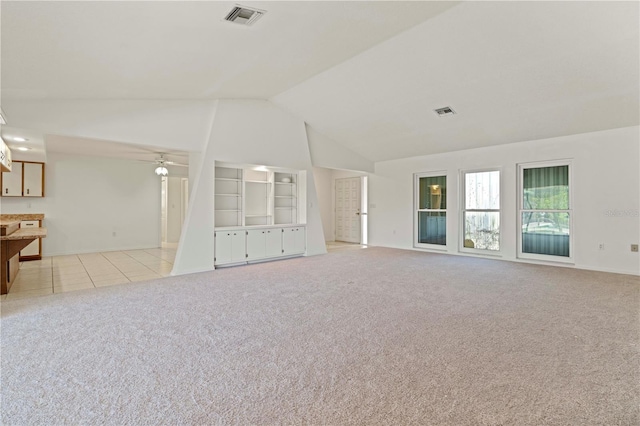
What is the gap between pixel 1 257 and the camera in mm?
4195

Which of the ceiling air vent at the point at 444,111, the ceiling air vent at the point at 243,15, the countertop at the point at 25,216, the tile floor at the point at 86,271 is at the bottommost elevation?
the tile floor at the point at 86,271

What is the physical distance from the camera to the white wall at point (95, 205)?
7.33 m

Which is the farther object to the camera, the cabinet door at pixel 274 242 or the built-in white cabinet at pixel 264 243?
the cabinet door at pixel 274 242

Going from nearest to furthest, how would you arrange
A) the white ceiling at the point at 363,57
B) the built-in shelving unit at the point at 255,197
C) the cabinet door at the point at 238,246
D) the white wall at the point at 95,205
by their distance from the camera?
the white ceiling at the point at 363,57 < the cabinet door at the point at 238,246 < the built-in shelving unit at the point at 255,197 < the white wall at the point at 95,205

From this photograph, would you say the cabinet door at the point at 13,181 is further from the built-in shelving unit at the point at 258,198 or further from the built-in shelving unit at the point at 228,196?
the built-in shelving unit at the point at 258,198

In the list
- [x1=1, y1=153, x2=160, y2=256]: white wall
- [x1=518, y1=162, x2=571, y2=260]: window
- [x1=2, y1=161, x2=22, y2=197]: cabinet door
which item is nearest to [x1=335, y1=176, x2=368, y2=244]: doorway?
[x1=518, y1=162, x2=571, y2=260]: window

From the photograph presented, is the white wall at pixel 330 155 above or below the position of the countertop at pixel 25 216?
above

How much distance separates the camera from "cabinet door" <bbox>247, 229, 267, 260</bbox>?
6.52 metres

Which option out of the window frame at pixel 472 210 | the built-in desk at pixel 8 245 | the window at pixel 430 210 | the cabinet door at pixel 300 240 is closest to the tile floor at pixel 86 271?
the built-in desk at pixel 8 245

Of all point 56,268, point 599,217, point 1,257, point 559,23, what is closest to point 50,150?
point 56,268

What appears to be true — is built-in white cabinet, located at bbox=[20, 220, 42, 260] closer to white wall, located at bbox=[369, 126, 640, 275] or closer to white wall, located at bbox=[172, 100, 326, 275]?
white wall, located at bbox=[172, 100, 326, 275]

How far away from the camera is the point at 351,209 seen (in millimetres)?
10391

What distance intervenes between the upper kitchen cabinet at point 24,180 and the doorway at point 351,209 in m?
7.70

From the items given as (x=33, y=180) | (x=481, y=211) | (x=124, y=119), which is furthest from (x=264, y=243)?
(x=33, y=180)
